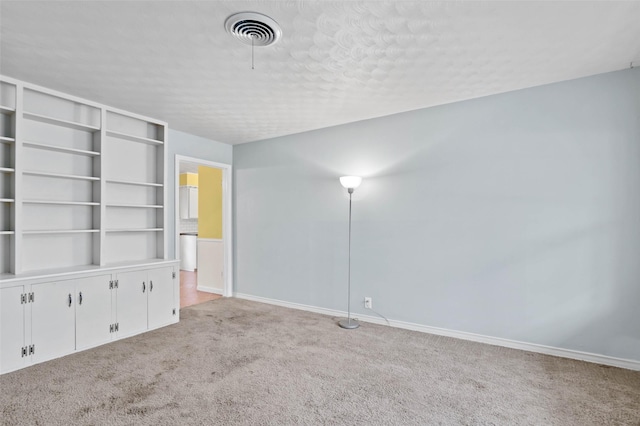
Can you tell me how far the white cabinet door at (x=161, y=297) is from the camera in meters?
3.74

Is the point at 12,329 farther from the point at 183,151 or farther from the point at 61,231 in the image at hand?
the point at 183,151

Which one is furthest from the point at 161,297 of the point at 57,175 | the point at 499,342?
the point at 499,342

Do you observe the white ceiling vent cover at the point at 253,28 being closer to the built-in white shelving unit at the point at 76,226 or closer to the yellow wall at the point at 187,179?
the built-in white shelving unit at the point at 76,226

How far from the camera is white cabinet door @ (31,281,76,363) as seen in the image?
285 centimetres

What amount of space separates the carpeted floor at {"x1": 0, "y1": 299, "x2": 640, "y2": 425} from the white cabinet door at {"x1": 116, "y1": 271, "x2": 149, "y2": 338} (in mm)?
160

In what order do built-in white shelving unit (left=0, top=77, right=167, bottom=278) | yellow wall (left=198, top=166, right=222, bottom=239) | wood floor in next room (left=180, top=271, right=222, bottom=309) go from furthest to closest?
yellow wall (left=198, top=166, right=222, bottom=239) < wood floor in next room (left=180, top=271, right=222, bottom=309) < built-in white shelving unit (left=0, top=77, right=167, bottom=278)

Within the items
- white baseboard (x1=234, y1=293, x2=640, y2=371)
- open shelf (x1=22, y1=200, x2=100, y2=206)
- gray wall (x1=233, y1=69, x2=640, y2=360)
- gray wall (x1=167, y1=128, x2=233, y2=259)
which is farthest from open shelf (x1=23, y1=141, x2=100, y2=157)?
white baseboard (x1=234, y1=293, x2=640, y2=371)

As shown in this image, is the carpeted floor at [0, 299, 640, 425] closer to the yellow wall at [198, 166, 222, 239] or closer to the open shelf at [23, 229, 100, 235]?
the open shelf at [23, 229, 100, 235]

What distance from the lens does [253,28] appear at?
2.15 meters

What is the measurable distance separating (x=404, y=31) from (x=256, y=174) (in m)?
3.31

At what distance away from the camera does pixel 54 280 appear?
9.74ft

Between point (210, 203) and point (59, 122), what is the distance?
2735 mm

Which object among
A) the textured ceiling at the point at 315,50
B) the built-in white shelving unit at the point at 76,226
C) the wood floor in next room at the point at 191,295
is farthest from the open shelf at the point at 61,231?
the wood floor in next room at the point at 191,295

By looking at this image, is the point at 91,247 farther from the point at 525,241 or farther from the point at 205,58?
the point at 525,241
